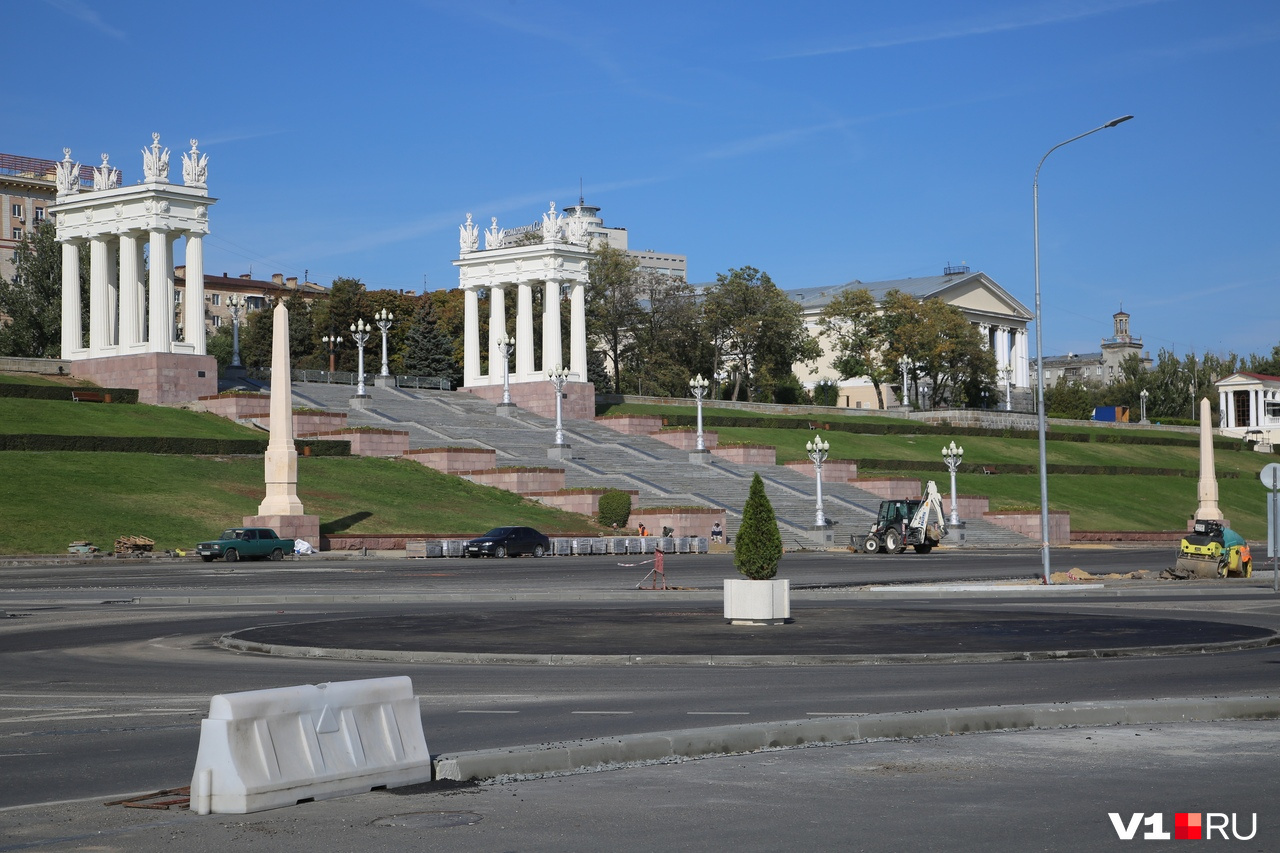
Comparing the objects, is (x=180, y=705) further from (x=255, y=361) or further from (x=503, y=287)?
(x=255, y=361)

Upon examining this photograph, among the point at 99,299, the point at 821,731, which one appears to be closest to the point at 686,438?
the point at 99,299

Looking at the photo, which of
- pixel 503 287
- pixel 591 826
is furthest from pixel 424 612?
pixel 503 287

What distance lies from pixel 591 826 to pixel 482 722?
463 centimetres

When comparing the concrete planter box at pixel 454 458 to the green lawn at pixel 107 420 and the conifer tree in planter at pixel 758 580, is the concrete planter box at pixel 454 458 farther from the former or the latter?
the conifer tree in planter at pixel 758 580

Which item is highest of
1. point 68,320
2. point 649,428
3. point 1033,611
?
point 68,320

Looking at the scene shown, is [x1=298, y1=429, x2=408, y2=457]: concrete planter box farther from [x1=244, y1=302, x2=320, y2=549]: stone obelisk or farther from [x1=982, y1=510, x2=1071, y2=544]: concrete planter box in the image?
[x1=982, y1=510, x2=1071, y2=544]: concrete planter box

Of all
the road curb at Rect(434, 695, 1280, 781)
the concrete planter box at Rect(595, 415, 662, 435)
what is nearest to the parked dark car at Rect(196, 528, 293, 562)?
the concrete planter box at Rect(595, 415, 662, 435)

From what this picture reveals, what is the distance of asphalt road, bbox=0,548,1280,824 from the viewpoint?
12133 mm

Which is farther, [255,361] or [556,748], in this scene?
[255,361]

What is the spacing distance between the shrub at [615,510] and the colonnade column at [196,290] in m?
26.5

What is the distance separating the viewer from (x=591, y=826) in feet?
28.8

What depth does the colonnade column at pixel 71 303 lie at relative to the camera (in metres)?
78.3

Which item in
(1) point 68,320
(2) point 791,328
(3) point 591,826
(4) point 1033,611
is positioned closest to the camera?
(3) point 591,826

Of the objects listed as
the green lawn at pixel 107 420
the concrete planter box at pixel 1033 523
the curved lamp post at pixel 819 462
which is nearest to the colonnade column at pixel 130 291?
the green lawn at pixel 107 420
